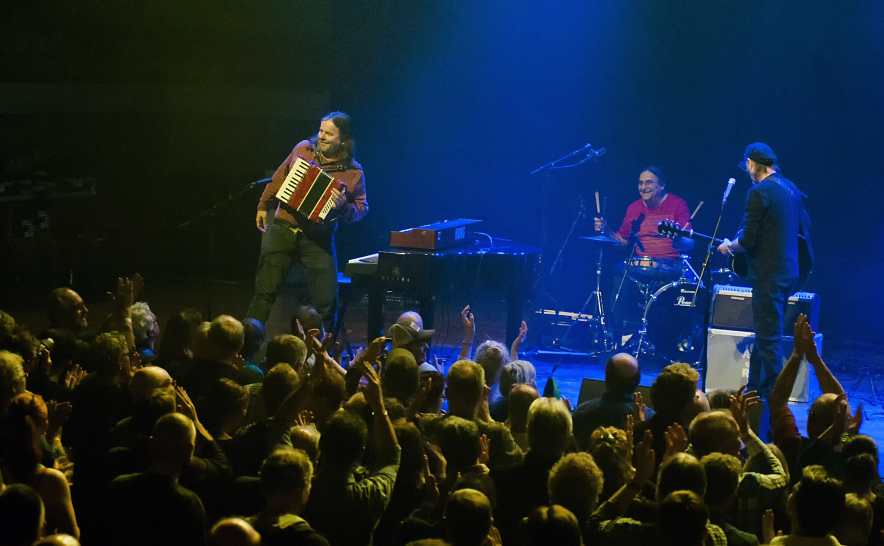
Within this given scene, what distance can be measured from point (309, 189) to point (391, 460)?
415cm

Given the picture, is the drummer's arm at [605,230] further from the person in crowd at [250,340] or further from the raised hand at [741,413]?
the raised hand at [741,413]

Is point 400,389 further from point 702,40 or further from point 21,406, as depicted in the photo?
point 702,40

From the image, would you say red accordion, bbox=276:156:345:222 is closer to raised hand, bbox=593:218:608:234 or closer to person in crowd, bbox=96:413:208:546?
raised hand, bbox=593:218:608:234

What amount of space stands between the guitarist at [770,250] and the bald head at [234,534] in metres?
5.08

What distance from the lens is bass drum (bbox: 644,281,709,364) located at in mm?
8531

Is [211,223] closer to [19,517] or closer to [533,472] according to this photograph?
[533,472]

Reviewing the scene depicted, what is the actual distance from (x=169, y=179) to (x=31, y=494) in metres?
10.1

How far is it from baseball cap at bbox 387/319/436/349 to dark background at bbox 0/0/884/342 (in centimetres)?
386

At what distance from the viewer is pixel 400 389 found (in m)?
4.05

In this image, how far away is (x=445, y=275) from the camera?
7.39 metres

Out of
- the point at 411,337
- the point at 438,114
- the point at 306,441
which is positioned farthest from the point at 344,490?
the point at 438,114

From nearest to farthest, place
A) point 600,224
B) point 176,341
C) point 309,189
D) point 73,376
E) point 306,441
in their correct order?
point 306,441 < point 73,376 < point 176,341 < point 309,189 < point 600,224

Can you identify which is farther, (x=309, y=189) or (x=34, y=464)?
(x=309, y=189)

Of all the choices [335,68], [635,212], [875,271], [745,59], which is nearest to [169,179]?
[335,68]
